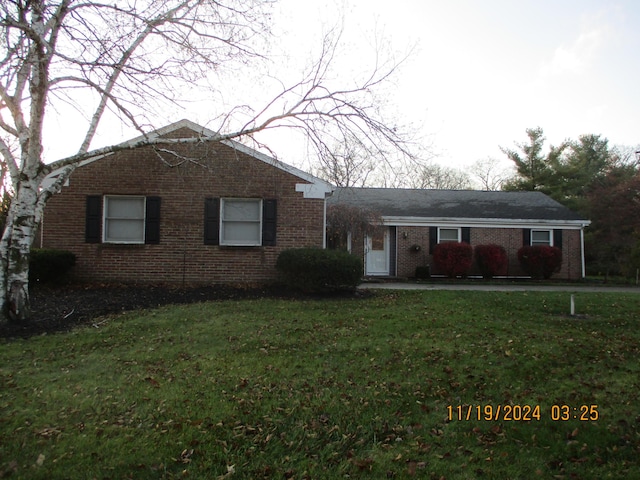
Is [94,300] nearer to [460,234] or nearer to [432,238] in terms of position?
[432,238]

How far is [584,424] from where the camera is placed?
12.9ft

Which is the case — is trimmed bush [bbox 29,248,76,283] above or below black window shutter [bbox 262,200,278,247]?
below

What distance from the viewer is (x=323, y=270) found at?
403 inches

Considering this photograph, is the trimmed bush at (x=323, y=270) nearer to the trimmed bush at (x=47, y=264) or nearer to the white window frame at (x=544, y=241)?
the trimmed bush at (x=47, y=264)

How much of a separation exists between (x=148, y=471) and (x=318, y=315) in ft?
16.7

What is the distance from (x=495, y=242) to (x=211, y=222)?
11.1 meters

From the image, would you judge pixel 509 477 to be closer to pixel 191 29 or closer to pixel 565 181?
pixel 191 29

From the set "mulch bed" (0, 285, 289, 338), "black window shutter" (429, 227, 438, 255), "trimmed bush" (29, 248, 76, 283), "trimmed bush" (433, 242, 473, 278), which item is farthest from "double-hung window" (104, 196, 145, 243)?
"black window shutter" (429, 227, 438, 255)

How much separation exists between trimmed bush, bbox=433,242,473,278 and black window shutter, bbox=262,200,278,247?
7.16 m

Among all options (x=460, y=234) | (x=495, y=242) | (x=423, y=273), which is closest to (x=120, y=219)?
(x=423, y=273)

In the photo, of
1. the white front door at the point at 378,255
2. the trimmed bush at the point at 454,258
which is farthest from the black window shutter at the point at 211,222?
the trimmed bush at the point at 454,258

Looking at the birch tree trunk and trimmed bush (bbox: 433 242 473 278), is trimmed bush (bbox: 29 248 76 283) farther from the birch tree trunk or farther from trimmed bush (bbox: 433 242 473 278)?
trimmed bush (bbox: 433 242 473 278)

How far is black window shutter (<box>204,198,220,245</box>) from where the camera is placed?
12.1 m

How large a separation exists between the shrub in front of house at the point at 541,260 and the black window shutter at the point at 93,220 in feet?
46.9
